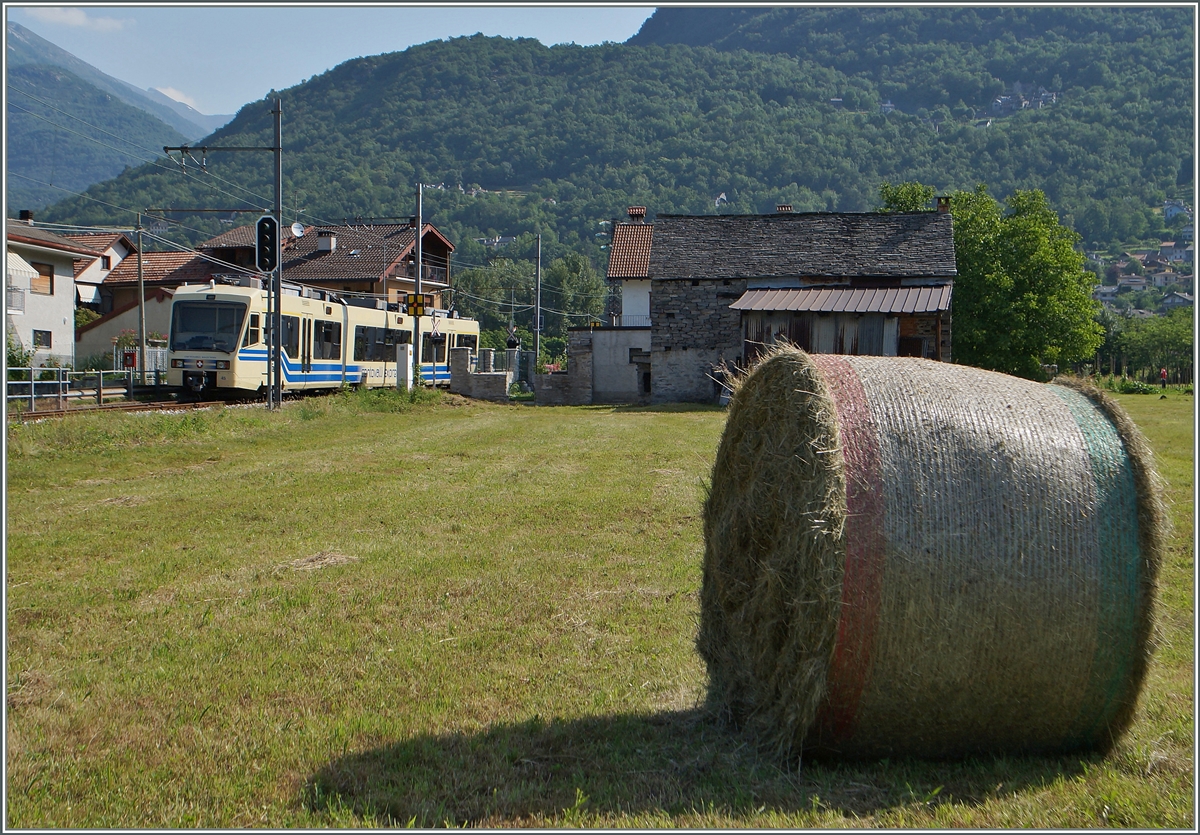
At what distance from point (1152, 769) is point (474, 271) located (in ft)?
324

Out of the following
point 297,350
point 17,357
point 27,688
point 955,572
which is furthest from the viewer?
point 297,350

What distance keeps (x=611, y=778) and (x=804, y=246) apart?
3197 centimetres

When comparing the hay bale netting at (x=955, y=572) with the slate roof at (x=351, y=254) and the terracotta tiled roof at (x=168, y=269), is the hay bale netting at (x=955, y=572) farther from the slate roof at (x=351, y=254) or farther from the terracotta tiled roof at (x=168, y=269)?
the terracotta tiled roof at (x=168, y=269)

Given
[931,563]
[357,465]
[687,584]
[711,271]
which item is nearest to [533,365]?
[711,271]

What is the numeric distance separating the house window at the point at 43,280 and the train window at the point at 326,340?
12110 millimetres

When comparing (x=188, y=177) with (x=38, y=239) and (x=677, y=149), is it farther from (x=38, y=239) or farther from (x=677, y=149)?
(x=677, y=149)

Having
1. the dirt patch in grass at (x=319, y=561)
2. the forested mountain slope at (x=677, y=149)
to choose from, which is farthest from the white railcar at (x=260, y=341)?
the forested mountain slope at (x=677, y=149)

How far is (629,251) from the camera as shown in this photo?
49062 mm

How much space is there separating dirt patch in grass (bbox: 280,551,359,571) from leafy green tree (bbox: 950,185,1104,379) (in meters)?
35.5

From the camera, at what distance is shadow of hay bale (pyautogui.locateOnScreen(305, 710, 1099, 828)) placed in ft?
Answer: 12.3

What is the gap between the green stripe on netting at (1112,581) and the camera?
155 inches

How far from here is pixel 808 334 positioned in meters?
29.2

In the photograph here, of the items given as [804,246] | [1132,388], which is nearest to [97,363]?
[804,246]

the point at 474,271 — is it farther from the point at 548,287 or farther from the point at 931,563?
the point at 931,563
